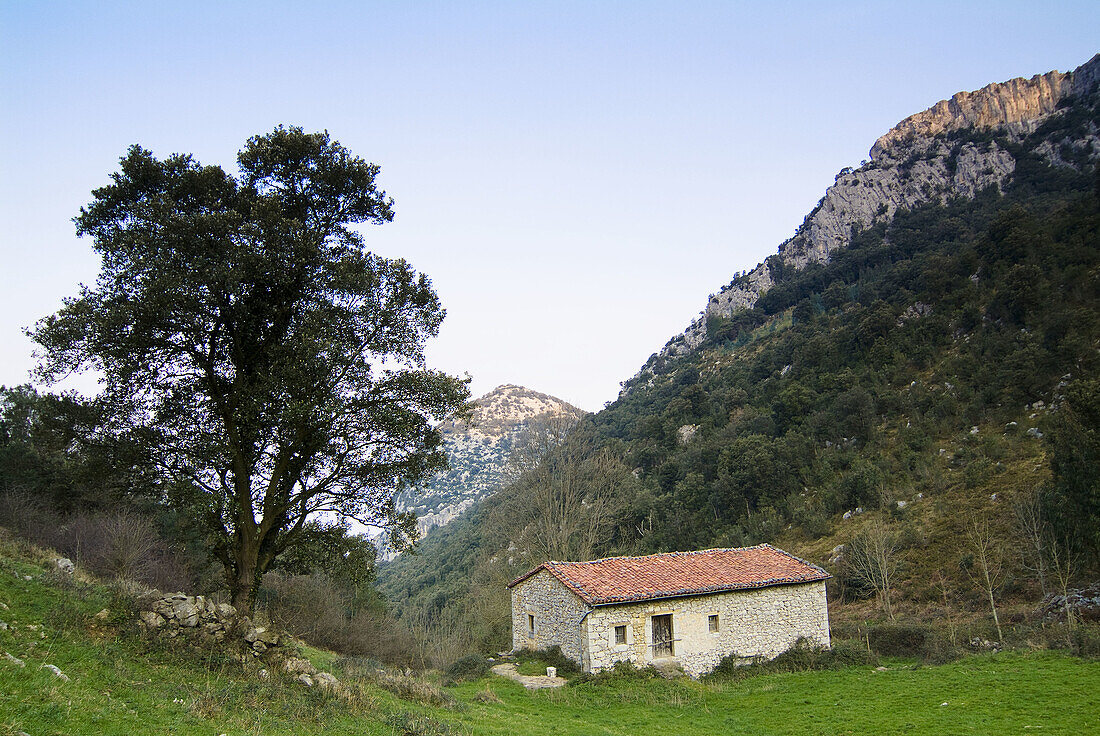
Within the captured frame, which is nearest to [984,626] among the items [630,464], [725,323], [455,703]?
[455,703]

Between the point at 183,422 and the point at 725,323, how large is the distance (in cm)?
8134

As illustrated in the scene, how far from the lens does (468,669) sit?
21.7 m

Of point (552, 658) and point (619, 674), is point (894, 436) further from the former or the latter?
point (552, 658)

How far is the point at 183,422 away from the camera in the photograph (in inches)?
500

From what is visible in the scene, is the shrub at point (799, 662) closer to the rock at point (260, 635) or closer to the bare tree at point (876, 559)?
the bare tree at point (876, 559)

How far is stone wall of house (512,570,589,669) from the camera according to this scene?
20.3 meters

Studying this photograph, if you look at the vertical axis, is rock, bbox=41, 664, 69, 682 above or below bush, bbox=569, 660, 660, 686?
above

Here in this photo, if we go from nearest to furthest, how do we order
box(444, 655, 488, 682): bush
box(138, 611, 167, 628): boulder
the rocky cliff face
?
box(138, 611, 167, 628): boulder, box(444, 655, 488, 682): bush, the rocky cliff face

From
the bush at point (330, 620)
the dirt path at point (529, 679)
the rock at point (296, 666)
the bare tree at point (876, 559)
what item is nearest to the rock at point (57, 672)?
the rock at point (296, 666)

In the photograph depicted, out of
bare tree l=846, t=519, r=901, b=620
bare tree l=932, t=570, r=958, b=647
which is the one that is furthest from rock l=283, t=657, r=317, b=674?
bare tree l=846, t=519, r=901, b=620

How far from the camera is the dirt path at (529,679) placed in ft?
61.7

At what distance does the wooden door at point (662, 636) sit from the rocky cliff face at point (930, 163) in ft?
248

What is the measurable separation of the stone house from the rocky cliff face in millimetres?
71996

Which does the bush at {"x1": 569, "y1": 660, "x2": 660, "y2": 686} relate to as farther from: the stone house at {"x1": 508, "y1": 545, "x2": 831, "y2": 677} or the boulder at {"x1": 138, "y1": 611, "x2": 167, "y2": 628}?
the boulder at {"x1": 138, "y1": 611, "x2": 167, "y2": 628}
